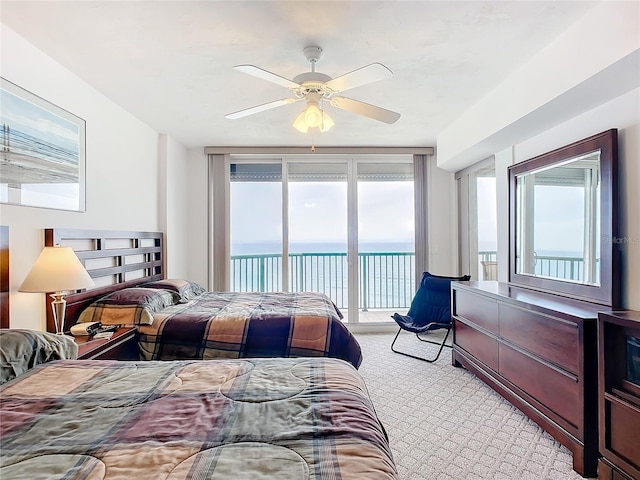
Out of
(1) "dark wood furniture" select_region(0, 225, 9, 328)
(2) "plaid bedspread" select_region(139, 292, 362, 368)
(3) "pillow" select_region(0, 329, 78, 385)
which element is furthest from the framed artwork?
(2) "plaid bedspread" select_region(139, 292, 362, 368)

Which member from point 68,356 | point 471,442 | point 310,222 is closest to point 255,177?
point 310,222

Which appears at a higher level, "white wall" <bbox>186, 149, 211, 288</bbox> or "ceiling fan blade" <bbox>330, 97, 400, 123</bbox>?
"ceiling fan blade" <bbox>330, 97, 400, 123</bbox>

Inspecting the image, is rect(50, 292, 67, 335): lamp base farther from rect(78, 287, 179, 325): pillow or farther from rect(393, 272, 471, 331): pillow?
rect(393, 272, 471, 331): pillow

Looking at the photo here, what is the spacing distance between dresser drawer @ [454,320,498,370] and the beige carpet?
26cm

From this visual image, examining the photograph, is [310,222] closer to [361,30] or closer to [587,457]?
[361,30]

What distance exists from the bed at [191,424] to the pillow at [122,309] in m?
1.10

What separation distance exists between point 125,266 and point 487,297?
10.4 feet

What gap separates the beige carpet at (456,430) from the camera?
1.96 metres

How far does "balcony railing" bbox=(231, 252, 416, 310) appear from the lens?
527 centimetres

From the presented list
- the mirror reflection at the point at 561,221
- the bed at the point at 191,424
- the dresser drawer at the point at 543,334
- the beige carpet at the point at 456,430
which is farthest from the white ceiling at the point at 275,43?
the beige carpet at the point at 456,430

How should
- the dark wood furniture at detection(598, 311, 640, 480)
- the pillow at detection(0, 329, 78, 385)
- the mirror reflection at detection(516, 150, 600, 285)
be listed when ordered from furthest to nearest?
the mirror reflection at detection(516, 150, 600, 285) → the dark wood furniture at detection(598, 311, 640, 480) → the pillow at detection(0, 329, 78, 385)

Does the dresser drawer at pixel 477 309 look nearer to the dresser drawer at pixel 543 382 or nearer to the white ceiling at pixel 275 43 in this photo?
the dresser drawer at pixel 543 382

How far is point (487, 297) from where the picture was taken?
2926mm

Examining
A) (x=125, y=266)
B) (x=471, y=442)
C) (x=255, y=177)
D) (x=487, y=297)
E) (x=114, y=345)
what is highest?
(x=255, y=177)
